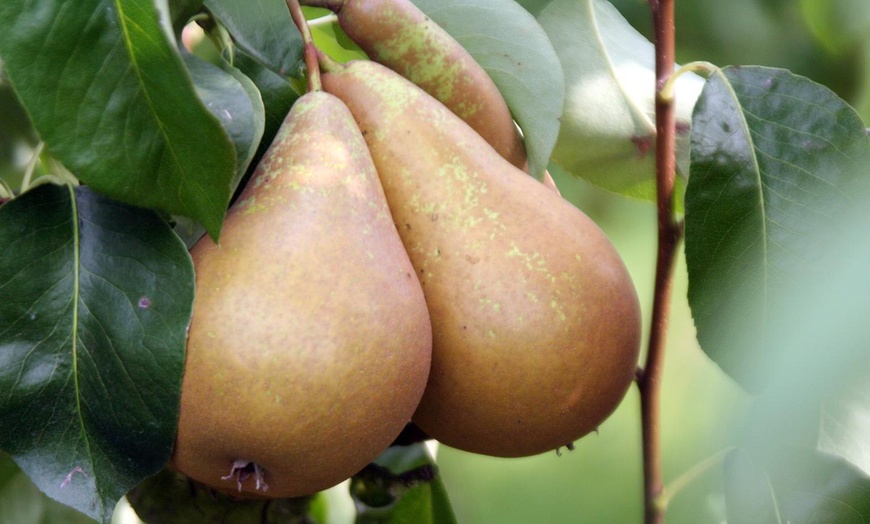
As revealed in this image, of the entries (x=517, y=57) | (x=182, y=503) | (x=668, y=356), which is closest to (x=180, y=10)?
(x=517, y=57)

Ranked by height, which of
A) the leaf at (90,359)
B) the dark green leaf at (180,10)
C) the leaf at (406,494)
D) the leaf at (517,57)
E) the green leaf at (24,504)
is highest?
the dark green leaf at (180,10)

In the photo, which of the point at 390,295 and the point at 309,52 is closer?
the point at 390,295

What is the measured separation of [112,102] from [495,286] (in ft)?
0.93

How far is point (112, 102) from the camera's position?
624mm

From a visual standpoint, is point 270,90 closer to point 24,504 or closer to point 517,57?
point 517,57

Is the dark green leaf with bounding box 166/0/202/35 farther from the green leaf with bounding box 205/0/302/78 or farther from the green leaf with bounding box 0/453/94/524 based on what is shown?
the green leaf with bounding box 0/453/94/524

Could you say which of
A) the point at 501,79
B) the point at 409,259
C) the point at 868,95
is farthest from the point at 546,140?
the point at 868,95

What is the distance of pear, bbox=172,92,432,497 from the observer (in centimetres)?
63

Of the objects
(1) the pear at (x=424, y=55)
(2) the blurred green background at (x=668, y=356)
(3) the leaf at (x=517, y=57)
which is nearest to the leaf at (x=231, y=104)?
(1) the pear at (x=424, y=55)

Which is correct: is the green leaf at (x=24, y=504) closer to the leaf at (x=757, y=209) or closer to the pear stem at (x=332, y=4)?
the pear stem at (x=332, y=4)

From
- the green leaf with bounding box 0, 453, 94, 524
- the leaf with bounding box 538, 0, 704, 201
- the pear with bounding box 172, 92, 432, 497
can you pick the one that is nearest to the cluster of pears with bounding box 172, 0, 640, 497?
the pear with bounding box 172, 92, 432, 497

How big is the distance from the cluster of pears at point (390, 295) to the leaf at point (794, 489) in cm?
22

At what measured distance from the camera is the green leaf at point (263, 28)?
741 mm

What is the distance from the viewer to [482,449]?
30.4 inches
